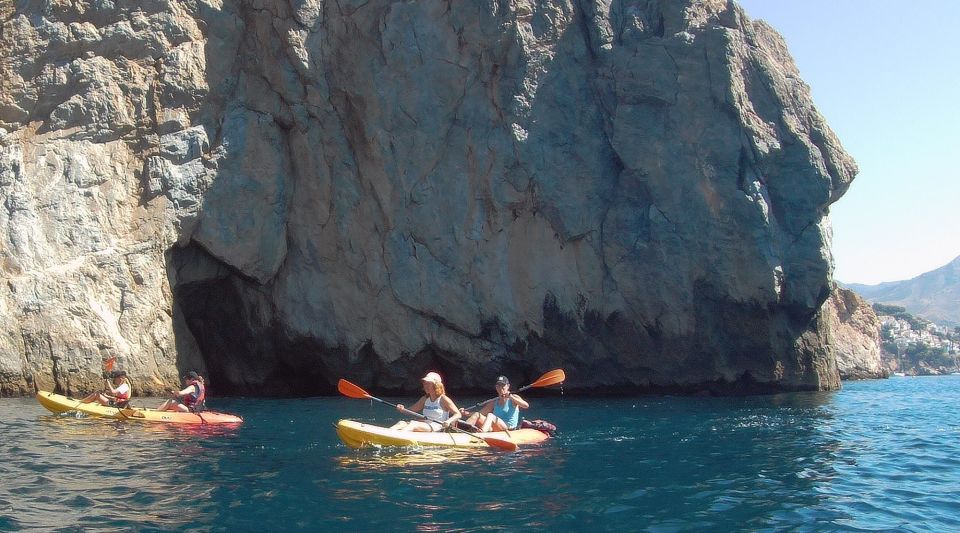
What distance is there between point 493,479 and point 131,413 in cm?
910

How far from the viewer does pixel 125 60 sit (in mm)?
24047

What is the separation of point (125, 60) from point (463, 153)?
10324mm

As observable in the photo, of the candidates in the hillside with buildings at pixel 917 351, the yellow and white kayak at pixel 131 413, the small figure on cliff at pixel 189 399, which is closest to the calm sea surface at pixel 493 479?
the yellow and white kayak at pixel 131 413

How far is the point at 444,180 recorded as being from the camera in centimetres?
2508

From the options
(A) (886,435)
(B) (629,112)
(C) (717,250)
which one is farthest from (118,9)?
(A) (886,435)

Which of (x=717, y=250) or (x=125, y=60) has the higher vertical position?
(x=125, y=60)

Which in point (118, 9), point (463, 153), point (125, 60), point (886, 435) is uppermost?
point (118, 9)

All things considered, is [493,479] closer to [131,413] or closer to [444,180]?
[131,413]

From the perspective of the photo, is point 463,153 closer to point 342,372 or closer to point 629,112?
point 629,112

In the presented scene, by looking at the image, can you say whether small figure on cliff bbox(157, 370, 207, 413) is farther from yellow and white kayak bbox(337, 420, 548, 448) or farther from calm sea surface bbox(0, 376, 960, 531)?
yellow and white kayak bbox(337, 420, 548, 448)

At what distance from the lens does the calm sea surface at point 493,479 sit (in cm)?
837

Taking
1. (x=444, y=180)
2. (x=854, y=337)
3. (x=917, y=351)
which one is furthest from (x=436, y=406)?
(x=917, y=351)

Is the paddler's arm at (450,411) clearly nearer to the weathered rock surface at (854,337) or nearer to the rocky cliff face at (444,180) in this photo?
the rocky cliff face at (444,180)

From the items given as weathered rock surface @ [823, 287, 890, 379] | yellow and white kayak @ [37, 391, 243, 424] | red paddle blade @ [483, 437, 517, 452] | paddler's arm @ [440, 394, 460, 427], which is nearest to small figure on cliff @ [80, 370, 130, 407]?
yellow and white kayak @ [37, 391, 243, 424]
